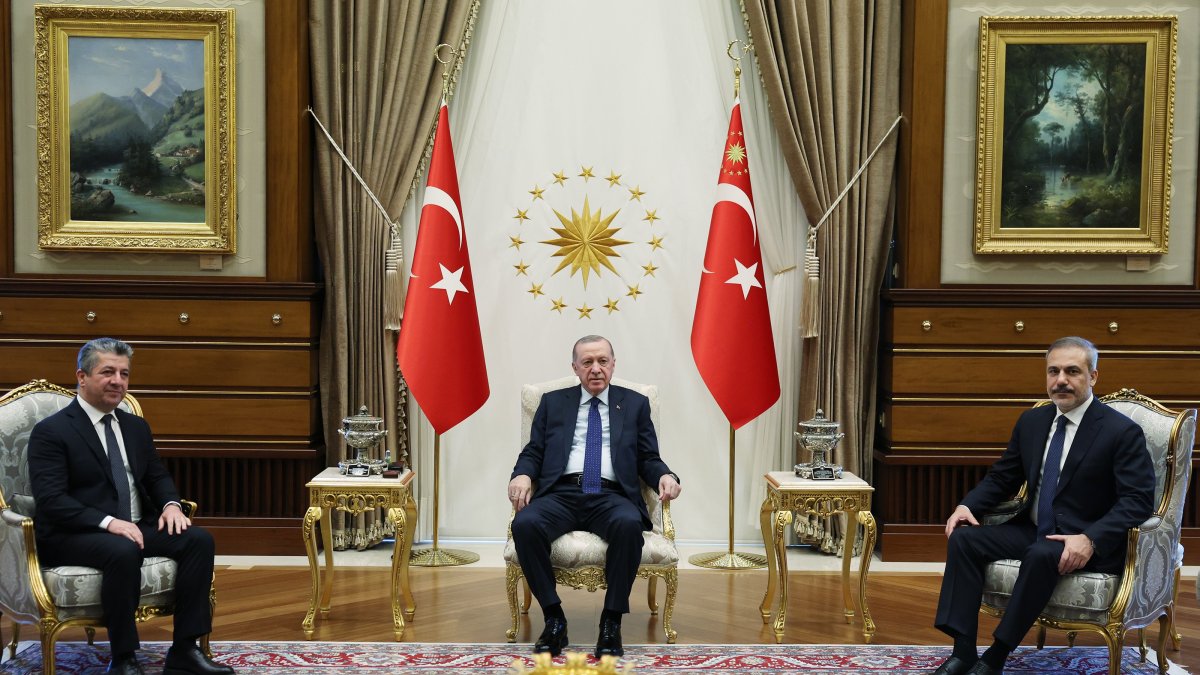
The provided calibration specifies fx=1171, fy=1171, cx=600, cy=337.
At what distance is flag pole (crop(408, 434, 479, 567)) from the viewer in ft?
20.9

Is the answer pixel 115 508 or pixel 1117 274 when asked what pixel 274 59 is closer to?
pixel 115 508

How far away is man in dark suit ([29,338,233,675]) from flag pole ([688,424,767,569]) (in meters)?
2.83

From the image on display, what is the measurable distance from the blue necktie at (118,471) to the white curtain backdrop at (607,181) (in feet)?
7.90

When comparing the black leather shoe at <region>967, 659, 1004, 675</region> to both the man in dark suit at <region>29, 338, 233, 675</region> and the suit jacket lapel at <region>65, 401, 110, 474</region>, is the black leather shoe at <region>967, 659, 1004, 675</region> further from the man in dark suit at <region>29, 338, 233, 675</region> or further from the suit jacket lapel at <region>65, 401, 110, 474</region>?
the suit jacket lapel at <region>65, 401, 110, 474</region>

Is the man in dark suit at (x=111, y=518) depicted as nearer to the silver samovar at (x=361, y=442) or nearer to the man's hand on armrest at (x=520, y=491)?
the silver samovar at (x=361, y=442)

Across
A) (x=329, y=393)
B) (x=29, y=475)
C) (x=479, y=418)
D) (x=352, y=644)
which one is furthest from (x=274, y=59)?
(x=352, y=644)

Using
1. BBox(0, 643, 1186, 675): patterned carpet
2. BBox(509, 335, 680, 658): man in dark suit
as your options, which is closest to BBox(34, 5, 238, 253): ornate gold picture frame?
BBox(509, 335, 680, 658): man in dark suit

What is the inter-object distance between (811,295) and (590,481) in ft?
6.64

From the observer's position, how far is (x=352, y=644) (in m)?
4.89

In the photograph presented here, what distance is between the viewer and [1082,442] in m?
4.49

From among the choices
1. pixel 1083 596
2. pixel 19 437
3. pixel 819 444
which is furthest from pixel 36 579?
pixel 1083 596

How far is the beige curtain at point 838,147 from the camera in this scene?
259 inches

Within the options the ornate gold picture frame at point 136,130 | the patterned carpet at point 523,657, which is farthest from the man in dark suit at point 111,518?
the ornate gold picture frame at point 136,130

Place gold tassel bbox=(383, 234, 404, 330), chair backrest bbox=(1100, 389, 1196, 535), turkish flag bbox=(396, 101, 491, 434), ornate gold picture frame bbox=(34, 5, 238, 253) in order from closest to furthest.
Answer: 1. chair backrest bbox=(1100, 389, 1196, 535)
2. turkish flag bbox=(396, 101, 491, 434)
3. ornate gold picture frame bbox=(34, 5, 238, 253)
4. gold tassel bbox=(383, 234, 404, 330)
